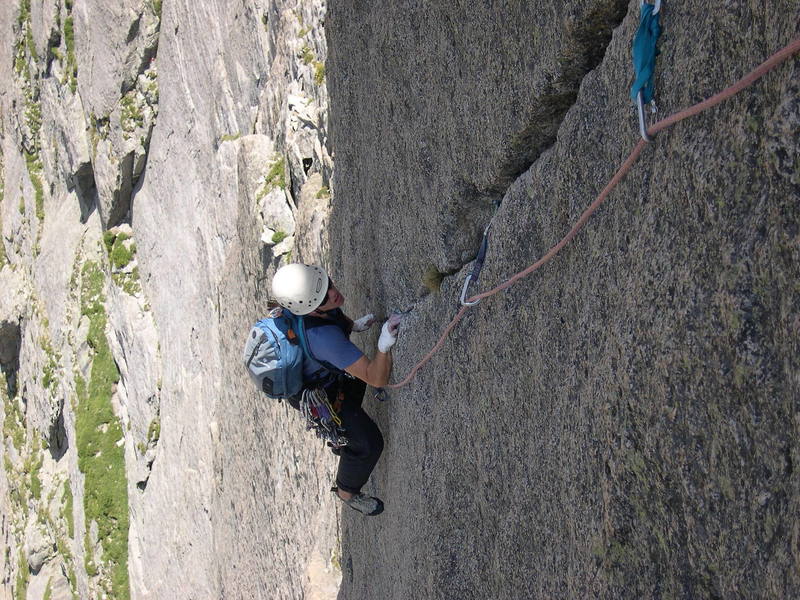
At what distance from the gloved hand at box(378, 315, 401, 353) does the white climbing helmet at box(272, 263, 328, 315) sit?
592 millimetres

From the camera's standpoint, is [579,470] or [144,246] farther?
[144,246]

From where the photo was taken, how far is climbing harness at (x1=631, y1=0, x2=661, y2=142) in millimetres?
3066

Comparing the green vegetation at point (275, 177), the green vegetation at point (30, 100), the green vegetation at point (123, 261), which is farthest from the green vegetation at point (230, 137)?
the green vegetation at point (30, 100)

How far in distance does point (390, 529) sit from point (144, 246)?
17.3 meters

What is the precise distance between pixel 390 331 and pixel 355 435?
1.31 meters

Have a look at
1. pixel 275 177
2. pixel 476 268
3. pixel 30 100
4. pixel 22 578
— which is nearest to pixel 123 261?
pixel 30 100

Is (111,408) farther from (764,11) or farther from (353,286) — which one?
(764,11)

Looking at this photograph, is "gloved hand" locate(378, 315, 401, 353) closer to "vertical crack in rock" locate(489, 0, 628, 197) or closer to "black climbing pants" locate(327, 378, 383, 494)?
"black climbing pants" locate(327, 378, 383, 494)

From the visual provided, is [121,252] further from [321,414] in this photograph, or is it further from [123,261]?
[321,414]

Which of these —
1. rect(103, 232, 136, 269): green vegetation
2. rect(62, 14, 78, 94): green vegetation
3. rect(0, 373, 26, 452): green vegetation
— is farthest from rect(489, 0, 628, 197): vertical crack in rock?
rect(0, 373, 26, 452): green vegetation

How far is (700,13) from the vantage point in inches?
111

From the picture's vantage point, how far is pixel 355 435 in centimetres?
767

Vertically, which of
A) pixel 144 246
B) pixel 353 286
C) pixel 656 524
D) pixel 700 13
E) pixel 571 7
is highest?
pixel 144 246

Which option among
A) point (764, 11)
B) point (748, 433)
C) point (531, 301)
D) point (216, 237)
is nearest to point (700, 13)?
point (764, 11)
